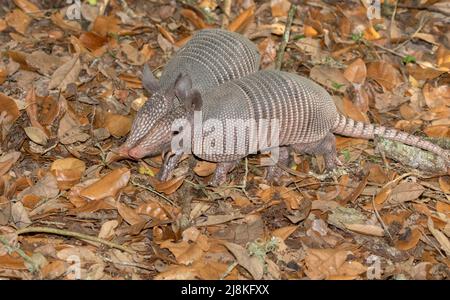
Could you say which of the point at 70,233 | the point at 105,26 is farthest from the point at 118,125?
the point at 105,26

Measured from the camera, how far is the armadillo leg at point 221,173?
5.91 meters

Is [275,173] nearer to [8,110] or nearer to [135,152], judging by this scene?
[135,152]

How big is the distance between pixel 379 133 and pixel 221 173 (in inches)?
64.0

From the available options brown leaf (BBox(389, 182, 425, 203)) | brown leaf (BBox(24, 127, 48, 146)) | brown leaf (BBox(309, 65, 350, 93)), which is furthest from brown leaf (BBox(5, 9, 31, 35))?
brown leaf (BBox(389, 182, 425, 203))

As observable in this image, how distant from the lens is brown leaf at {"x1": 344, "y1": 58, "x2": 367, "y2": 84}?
7078mm

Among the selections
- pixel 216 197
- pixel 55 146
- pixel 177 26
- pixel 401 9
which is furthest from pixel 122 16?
pixel 401 9

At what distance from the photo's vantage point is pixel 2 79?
257 inches

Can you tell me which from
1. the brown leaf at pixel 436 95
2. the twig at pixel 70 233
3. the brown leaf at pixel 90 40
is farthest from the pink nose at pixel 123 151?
the brown leaf at pixel 436 95

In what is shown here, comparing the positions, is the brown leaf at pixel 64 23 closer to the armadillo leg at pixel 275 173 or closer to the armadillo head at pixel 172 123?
the armadillo head at pixel 172 123

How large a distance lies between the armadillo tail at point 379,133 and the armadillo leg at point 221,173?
1.17m

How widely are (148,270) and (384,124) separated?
10.6 feet

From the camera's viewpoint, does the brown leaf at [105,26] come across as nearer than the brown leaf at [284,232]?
No

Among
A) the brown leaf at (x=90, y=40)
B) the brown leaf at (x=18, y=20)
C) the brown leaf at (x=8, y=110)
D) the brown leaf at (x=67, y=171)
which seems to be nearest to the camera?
the brown leaf at (x=67, y=171)
